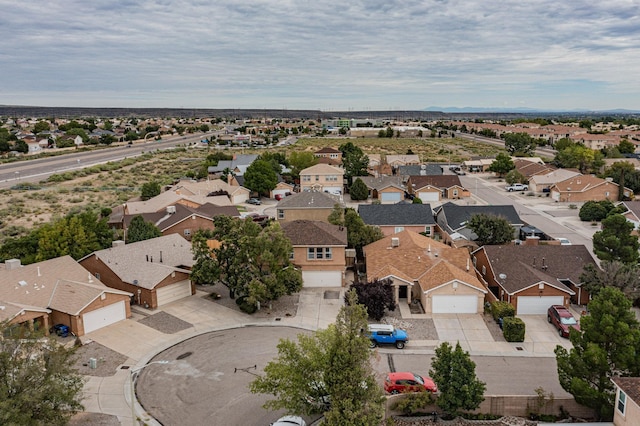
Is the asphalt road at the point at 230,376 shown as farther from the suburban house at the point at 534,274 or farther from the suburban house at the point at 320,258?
the suburban house at the point at 320,258

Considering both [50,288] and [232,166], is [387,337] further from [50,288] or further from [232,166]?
[232,166]

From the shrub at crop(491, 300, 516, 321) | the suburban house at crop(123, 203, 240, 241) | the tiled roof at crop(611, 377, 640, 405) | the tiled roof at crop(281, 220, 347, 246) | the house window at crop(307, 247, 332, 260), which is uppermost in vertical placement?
the tiled roof at crop(281, 220, 347, 246)

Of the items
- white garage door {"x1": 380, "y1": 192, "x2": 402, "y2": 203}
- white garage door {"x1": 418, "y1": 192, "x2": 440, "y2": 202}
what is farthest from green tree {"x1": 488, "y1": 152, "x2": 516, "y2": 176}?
white garage door {"x1": 380, "y1": 192, "x2": 402, "y2": 203}

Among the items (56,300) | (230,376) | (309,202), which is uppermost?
(309,202)

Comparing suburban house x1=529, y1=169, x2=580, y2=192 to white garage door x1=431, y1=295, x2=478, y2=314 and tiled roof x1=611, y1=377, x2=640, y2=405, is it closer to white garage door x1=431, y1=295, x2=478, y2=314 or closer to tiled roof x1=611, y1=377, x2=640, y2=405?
white garage door x1=431, y1=295, x2=478, y2=314

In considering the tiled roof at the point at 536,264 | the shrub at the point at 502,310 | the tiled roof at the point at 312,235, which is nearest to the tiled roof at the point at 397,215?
the tiled roof at the point at 312,235

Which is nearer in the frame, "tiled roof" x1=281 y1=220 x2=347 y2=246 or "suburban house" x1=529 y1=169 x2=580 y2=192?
"tiled roof" x1=281 y1=220 x2=347 y2=246

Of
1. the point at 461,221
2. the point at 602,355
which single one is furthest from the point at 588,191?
the point at 602,355
